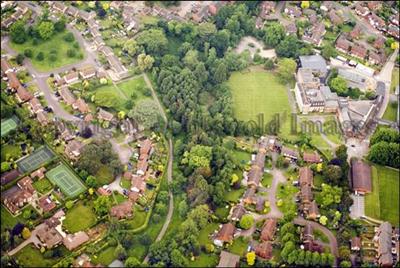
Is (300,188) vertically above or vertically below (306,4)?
below

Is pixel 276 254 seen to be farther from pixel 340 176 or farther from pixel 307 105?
pixel 307 105

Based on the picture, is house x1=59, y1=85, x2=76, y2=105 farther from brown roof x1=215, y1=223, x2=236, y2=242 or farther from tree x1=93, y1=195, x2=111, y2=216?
brown roof x1=215, y1=223, x2=236, y2=242

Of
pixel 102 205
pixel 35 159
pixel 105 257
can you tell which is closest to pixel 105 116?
pixel 35 159

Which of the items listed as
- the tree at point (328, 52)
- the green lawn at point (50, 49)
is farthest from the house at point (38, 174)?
the tree at point (328, 52)

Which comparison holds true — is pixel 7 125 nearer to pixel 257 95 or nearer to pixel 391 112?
pixel 257 95

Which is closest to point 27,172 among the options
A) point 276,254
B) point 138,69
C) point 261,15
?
point 138,69

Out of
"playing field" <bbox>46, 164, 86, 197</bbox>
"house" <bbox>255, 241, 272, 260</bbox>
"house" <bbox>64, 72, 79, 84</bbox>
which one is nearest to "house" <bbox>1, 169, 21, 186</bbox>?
"playing field" <bbox>46, 164, 86, 197</bbox>

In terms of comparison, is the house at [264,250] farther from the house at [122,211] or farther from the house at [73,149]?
the house at [73,149]
